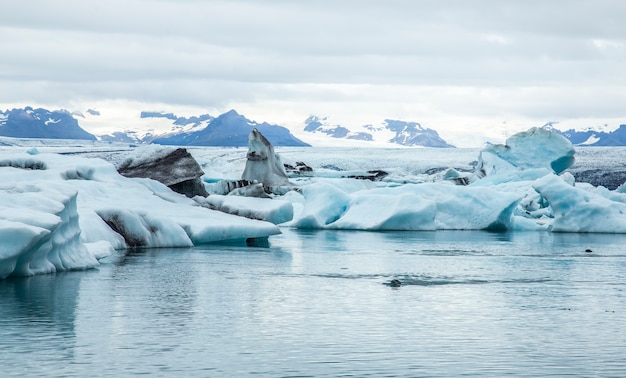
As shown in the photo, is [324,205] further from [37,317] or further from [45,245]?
[37,317]

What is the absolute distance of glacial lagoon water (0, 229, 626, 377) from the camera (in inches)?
282

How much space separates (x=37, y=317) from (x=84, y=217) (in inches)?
261

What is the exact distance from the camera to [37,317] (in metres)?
9.14

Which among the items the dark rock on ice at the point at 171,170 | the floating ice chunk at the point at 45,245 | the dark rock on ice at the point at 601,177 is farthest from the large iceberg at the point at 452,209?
the dark rock on ice at the point at 601,177

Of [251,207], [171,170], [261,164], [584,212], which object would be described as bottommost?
[584,212]

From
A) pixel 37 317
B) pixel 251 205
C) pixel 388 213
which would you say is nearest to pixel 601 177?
pixel 388 213

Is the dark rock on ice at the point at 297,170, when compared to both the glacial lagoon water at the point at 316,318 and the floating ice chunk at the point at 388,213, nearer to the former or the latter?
the floating ice chunk at the point at 388,213

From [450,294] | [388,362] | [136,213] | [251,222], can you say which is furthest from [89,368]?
[251,222]

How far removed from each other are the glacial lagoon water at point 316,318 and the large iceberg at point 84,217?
370 mm

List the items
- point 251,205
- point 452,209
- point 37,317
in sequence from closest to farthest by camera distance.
Answer: point 37,317 < point 251,205 < point 452,209

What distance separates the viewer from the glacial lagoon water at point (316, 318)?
7172 millimetres

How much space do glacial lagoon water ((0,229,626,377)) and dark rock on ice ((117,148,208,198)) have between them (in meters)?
7.11

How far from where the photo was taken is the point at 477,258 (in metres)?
16.9

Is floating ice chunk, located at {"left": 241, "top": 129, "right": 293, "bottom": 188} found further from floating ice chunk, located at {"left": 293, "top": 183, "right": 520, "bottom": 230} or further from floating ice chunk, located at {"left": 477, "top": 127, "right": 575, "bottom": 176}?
floating ice chunk, located at {"left": 293, "top": 183, "right": 520, "bottom": 230}
